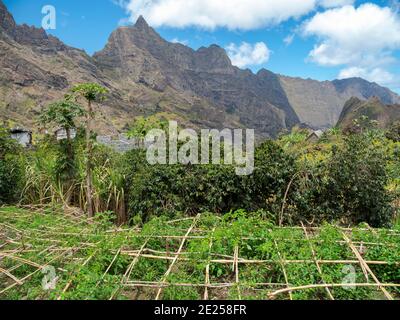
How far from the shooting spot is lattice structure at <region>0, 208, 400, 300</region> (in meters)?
3.53

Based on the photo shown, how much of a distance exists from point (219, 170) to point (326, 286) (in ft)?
11.2

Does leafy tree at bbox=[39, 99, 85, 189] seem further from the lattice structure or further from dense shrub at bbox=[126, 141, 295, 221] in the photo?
the lattice structure

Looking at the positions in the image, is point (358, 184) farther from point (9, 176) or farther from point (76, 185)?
point (9, 176)

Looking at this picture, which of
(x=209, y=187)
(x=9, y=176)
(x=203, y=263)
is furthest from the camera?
(x=9, y=176)

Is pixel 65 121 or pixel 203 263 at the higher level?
pixel 65 121

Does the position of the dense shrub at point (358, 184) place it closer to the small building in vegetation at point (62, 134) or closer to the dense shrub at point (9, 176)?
the small building in vegetation at point (62, 134)

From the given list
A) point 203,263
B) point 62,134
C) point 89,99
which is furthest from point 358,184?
point 62,134

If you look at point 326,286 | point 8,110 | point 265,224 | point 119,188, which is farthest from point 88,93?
point 8,110

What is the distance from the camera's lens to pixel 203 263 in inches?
157

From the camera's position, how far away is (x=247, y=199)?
664 centimetres

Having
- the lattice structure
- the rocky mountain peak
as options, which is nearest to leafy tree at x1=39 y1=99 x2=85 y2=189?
the lattice structure

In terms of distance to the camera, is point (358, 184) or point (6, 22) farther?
point (6, 22)

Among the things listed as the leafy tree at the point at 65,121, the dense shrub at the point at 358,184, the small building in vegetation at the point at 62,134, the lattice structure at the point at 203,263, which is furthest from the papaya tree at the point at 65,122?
the dense shrub at the point at 358,184

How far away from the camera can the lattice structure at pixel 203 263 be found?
139 inches
